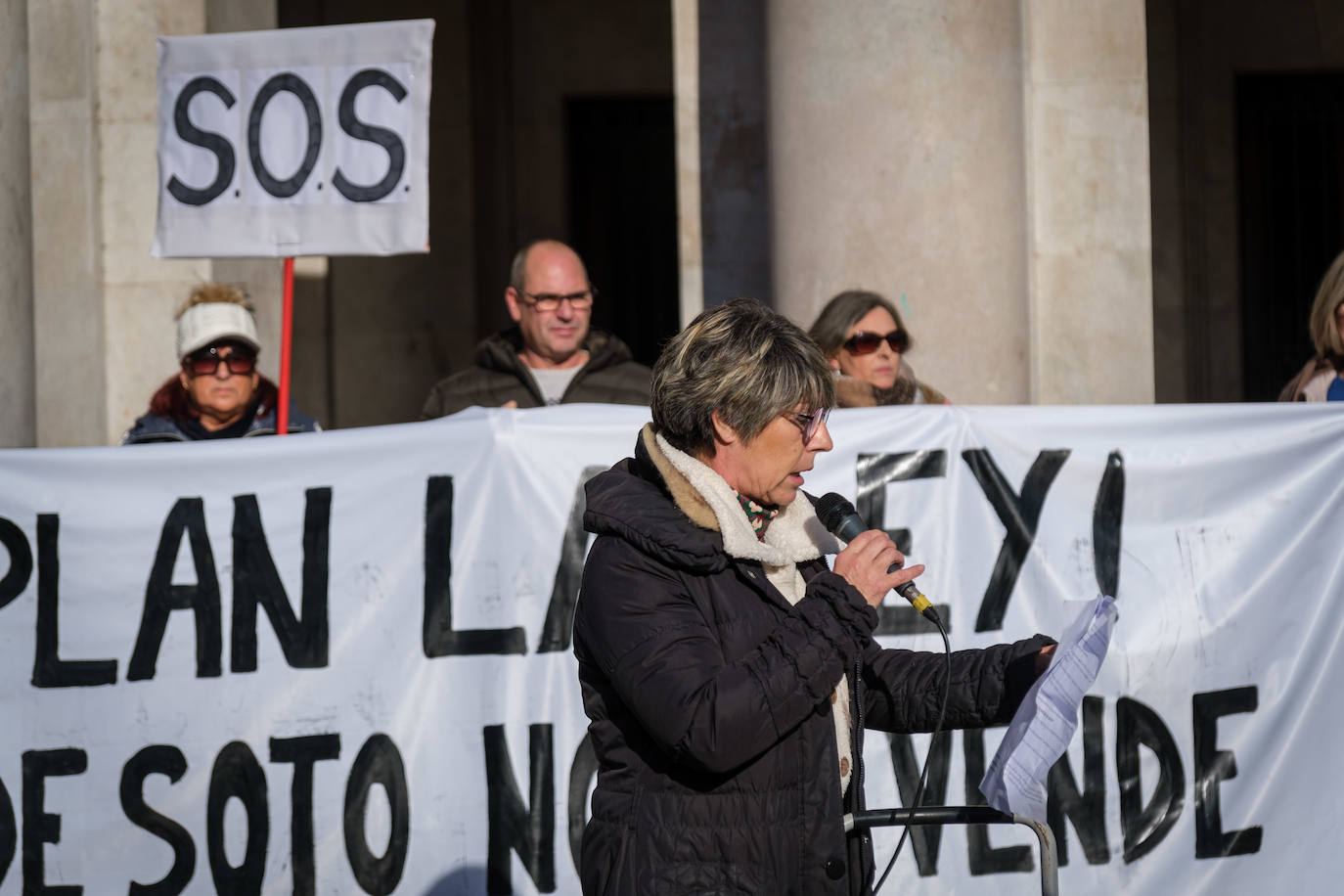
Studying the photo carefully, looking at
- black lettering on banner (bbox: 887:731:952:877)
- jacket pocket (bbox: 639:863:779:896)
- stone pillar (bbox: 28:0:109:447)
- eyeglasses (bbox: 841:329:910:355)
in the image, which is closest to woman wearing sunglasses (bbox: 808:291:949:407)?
eyeglasses (bbox: 841:329:910:355)

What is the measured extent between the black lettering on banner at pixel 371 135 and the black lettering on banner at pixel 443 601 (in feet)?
4.35

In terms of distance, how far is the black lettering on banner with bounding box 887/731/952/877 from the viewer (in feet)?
15.5

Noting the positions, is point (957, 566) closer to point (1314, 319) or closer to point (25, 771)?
point (1314, 319)

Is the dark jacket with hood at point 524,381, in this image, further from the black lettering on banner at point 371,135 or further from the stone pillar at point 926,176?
the stone pillar at point 926,176

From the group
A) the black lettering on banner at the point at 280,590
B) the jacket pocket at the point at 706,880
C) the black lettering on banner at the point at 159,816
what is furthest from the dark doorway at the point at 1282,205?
the jacket pocket at the point at 706,880

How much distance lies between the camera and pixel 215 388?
229 inches

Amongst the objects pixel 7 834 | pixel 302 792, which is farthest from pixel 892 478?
pixel 7 834

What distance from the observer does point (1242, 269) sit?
10633 mm

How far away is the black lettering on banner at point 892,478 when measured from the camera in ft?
16.2

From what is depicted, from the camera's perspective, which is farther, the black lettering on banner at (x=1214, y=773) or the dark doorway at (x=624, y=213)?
the dark doorway at (x=624, y=213)

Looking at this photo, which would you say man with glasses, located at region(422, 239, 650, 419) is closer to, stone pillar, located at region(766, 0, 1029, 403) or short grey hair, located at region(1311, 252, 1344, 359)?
stone pillar, located at region(766, 0, 1029, 403)

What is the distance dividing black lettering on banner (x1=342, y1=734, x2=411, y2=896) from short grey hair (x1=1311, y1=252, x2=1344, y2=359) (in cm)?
332

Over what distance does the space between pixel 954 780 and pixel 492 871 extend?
4.42ft

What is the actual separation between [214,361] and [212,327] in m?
0.13
